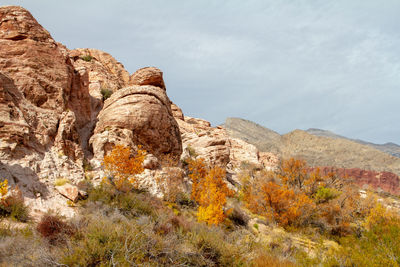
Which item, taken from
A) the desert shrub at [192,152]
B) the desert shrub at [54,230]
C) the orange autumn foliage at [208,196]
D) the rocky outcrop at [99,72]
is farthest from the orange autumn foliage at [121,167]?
the desert shrub at [192,152]

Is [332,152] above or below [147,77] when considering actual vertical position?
above

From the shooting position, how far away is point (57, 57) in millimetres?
13531

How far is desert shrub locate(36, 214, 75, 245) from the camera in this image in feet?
19.0

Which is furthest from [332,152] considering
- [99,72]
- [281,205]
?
[99,72]

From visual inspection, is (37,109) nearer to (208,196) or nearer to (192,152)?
(208,196)

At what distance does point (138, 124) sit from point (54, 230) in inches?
323

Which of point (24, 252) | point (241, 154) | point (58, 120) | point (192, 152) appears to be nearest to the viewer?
point (24, 252)

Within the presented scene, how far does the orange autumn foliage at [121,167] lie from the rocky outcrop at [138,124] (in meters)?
1.21

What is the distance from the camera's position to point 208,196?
41.3ft

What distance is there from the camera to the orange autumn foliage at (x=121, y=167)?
1088 centimetres

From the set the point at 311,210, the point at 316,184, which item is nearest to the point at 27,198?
the point at 311,210

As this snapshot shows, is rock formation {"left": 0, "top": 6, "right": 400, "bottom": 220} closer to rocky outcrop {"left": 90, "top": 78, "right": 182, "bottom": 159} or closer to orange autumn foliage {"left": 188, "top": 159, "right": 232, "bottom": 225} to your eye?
rocky outcrop {"left": 90, "top": 78, "right": 182, "bottom": 159}

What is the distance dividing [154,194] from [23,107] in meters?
7.06

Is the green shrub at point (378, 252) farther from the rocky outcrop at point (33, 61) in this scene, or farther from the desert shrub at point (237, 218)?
the rocky outcrop at point (33, 61)
